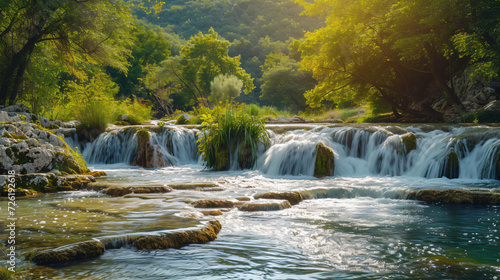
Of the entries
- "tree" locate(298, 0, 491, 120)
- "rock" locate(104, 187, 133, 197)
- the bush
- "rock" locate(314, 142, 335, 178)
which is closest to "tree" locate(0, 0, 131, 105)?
the bush

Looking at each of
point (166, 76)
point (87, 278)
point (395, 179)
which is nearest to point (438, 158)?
point (395, 179)

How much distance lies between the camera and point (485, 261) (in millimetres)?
3350

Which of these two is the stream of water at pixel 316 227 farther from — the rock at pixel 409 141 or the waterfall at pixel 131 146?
the waterfall at pixel 131 146

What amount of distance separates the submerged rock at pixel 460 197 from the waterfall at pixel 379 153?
273cm

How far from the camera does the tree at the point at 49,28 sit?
1437cm

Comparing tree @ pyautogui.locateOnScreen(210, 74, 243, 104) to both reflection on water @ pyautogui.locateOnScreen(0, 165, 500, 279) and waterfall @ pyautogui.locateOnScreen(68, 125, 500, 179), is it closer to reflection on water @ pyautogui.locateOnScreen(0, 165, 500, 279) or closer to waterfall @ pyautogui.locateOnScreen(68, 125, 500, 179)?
waterfall @ pyautogui.locateOnScreen(68, 125, 500, 179)

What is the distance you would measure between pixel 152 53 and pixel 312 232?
54.0 m

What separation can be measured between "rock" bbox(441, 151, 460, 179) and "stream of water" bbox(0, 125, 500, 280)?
2.8 inches

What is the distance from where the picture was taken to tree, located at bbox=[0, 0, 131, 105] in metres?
14.4

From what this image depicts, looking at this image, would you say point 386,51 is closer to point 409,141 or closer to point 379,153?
point 409,141

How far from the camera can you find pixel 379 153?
1041cm

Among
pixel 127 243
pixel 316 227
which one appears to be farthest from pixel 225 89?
pixel 127 243

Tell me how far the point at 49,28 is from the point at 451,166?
51.5 ft

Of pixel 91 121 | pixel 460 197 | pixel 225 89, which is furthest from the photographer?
pixel 225 89
